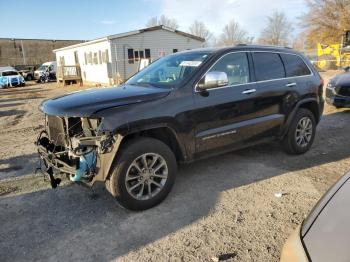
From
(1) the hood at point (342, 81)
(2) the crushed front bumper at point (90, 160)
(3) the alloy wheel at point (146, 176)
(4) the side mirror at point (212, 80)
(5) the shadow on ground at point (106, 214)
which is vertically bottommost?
(5) the shadow on ground at point (106, 214)

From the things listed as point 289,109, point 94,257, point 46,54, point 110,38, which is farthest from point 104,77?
point 46,54

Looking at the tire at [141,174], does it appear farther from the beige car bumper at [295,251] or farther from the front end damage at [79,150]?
the beige car bumper at [295,251]

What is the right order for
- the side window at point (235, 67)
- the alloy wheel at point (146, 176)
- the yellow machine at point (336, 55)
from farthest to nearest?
the yellow machine at point (336, 55)
the side window at point (235, 67)
the alloy wheel at point (146, 176)

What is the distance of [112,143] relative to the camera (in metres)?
3.63

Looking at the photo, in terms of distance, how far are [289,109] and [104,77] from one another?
69.5ft

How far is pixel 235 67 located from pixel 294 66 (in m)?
1.38

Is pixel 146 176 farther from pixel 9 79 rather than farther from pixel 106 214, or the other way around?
pixel 9 79

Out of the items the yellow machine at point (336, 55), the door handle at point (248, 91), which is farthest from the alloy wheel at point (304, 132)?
the yellow machine at point (336, 55)

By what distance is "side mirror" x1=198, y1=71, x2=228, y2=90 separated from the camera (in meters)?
4.29

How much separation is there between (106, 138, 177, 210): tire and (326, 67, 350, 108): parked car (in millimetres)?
6618

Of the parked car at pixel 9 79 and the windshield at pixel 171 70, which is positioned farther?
the parked car at pixel 9 79

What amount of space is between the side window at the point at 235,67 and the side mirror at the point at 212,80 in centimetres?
24

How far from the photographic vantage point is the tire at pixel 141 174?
A: 3.72 metres

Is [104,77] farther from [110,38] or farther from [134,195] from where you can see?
[134,195]
